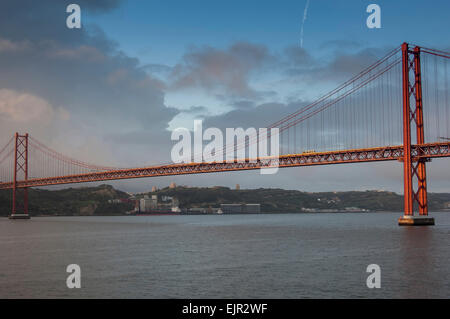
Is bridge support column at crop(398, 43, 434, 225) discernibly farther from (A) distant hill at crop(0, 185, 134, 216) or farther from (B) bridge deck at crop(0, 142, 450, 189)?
(A) distant hill at crop(0, 185, 134, 216)

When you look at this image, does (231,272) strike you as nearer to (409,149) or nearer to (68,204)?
(409,149)

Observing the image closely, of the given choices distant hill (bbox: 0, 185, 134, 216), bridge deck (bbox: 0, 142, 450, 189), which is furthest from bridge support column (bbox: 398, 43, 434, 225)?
distant hill (bbox: 0, 185, 134, 216)

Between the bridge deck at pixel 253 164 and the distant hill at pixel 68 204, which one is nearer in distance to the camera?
the bridge deck at pixel 253 164

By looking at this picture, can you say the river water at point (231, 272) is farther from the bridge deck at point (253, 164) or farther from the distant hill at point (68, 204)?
the distant hill at point (68, 204)

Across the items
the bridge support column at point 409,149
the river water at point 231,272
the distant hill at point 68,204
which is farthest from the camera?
the distant hill at point 68,204

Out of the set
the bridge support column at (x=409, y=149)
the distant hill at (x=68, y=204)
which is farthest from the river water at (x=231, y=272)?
the distant hill at (x=68, y=204)
